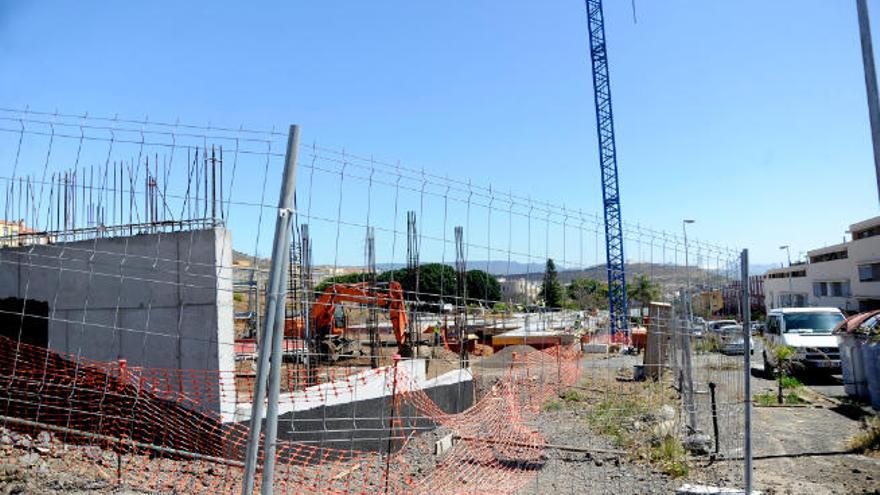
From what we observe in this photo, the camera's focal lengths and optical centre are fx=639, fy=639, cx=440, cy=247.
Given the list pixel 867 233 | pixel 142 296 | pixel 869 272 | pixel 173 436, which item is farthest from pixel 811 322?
pixel 867 233

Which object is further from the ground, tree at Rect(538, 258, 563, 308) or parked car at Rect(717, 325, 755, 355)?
tree at Rect(538, 258, 563, 308)

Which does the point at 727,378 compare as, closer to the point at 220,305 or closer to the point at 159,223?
the point at 220,305

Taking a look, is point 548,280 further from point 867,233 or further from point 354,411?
point 867,233

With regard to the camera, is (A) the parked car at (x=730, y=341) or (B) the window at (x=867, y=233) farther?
(B) the window at (x=867, y=233)

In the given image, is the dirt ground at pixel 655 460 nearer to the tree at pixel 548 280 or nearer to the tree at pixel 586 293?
the tree at pixel 548 280

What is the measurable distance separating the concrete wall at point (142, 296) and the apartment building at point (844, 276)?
3243 cm

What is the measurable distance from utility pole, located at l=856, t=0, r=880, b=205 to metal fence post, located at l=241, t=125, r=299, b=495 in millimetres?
6677

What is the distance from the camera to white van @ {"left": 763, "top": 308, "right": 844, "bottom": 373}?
50.6 feet

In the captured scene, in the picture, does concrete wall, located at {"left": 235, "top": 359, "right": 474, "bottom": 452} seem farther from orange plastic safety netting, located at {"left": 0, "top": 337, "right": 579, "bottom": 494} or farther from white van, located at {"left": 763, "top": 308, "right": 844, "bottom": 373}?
white van, located at {"left": 763, "top": 308, "right": 844, "bottom": 373}

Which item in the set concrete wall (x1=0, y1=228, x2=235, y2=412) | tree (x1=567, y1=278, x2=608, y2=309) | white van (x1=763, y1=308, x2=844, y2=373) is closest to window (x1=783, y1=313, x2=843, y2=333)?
white van (x1=763, y1=308, x2=844, y2=373)

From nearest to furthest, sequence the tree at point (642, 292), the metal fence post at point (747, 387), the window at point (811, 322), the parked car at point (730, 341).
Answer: the metal fence post at point (747, 387), the parked car at point (730, 341), the tree at point (642, 292), the window at point (811, 322)

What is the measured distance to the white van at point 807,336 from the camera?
607 inches

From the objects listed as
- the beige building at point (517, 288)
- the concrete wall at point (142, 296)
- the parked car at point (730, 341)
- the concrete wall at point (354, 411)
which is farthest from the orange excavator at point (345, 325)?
the parked car at point (730, 341)

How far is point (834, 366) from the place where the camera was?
15.3 m
